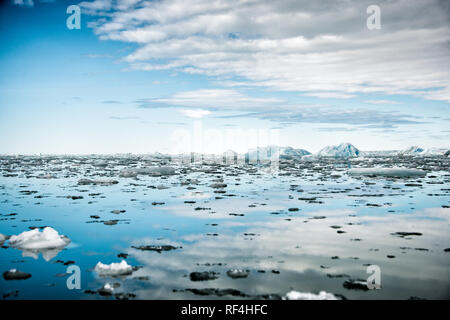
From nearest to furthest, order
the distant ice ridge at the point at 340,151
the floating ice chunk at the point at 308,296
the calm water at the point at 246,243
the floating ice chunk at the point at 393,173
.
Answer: the floating ice chunk at the point at 308,296, the calm water at the point at 246,243, the floating ice chunk at the point at 393,173, the distant ice ridge at the point at 340,151

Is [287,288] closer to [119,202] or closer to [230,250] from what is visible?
[230,250]

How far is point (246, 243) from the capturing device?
25.4 ft

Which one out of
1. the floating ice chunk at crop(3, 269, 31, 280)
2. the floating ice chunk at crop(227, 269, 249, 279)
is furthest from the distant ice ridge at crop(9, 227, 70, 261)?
the floating ice chunk at crop(227, 269, 249, 279)

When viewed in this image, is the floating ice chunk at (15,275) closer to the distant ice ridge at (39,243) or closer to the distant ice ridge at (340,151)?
the distant ice ridge at (39,243)

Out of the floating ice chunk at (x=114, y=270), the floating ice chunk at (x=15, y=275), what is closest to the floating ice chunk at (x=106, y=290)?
the floating ice chunk at (x=114, y=270)

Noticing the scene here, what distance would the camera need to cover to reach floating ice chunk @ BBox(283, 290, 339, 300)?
4.75 metres

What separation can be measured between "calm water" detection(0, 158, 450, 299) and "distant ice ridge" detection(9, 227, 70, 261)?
0.62 ft

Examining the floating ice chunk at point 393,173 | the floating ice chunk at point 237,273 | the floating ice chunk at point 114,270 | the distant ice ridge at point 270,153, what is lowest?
the floating ice chunk at point 237,273

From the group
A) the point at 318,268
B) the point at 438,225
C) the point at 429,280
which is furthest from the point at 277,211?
the point at 429,280

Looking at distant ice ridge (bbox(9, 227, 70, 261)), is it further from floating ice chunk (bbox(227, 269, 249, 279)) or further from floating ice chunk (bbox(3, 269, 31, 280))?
floating ice chunk (bbox(227, 269, 249, 279))

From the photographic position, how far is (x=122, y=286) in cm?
531

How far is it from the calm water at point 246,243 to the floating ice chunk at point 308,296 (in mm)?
194

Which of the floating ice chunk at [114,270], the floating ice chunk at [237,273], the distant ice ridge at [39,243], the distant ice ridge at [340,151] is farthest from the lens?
the distant ice ridge at [340,151]

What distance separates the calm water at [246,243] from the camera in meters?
5.36
